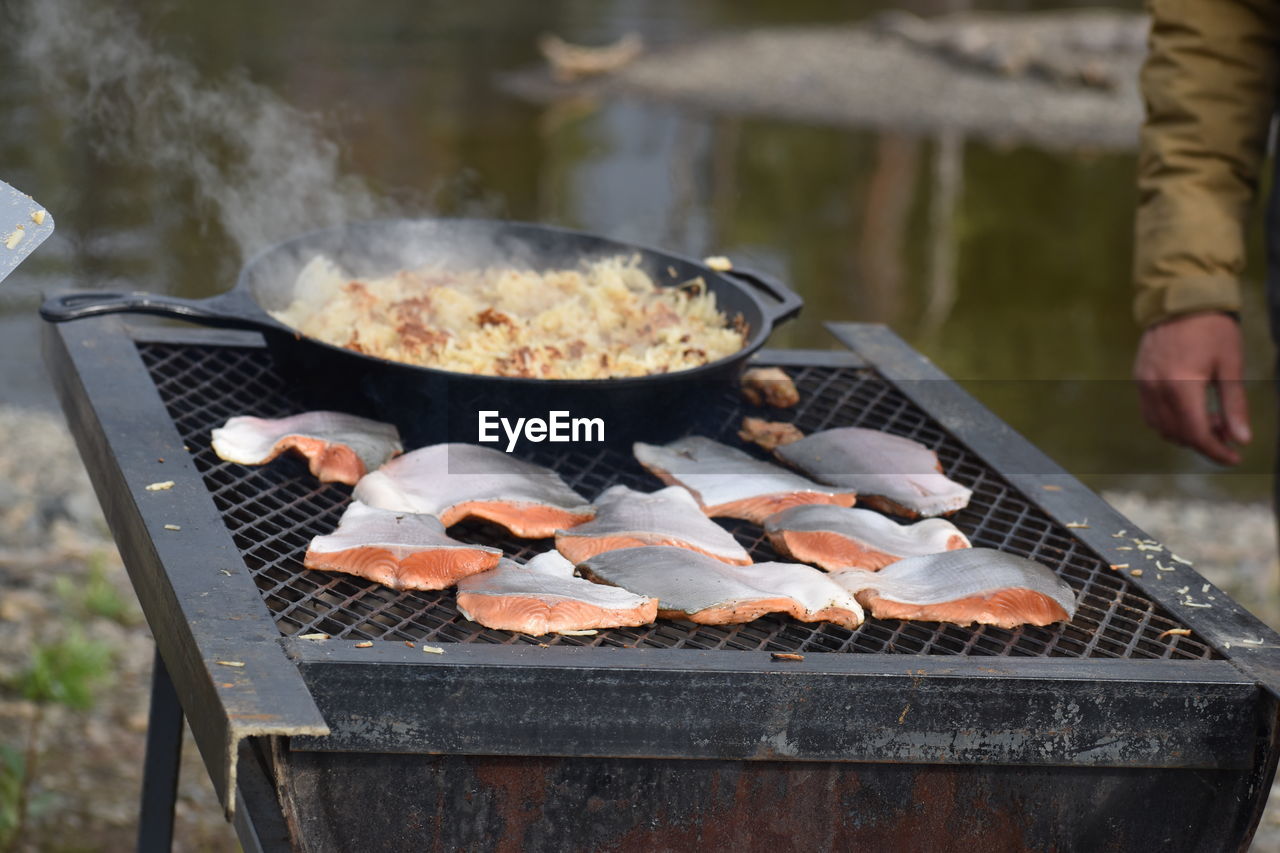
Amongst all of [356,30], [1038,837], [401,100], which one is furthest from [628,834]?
[356,30]

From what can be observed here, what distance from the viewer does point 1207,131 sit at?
9.09 ft

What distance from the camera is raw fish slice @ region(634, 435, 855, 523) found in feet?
6.62

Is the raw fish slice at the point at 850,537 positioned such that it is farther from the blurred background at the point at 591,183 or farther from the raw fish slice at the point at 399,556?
the raw fish slice at the point at 399,556

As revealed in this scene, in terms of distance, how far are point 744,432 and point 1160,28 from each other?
4.64 ft

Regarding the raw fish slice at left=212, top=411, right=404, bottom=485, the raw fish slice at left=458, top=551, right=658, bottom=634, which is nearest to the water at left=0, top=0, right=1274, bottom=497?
the raw fish slice at left=212, top=411, right=404, bottom=485

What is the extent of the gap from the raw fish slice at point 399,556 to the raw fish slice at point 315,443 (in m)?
0.27

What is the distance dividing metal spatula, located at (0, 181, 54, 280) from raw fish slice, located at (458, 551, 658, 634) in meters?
0.65

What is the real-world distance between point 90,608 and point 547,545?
270 cm

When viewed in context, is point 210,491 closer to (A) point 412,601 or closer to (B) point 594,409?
(A) point 412,601

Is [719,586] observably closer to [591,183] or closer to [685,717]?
[685,717]

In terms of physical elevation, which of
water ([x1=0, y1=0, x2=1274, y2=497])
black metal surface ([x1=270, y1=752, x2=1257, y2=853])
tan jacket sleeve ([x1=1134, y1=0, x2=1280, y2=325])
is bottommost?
water ([x1=0, y1=0, x2=1274, y2=497])

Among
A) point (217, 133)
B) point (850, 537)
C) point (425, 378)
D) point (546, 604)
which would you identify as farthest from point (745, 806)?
point (217, 133)

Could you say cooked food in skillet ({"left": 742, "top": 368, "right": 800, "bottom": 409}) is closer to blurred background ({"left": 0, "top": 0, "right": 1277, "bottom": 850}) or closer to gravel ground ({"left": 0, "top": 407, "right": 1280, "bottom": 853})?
blurred background ({"left": 0, "top": 0, "right": 1277, "bottom": 850})

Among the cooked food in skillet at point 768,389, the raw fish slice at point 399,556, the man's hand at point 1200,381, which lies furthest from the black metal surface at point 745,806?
the man's hand at point 1200,381
